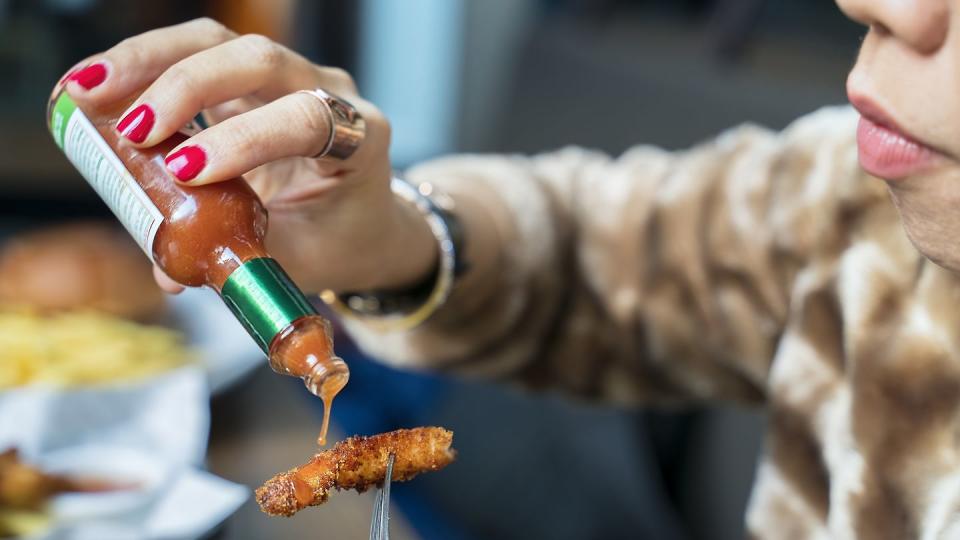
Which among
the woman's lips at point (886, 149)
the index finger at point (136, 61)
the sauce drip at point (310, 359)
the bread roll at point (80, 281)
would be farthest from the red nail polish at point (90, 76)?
the bread roll at point (80, 281)

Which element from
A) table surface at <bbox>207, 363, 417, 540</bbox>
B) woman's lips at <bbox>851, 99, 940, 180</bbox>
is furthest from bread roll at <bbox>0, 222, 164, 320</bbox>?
woman's lips at <bbox>851, 99, 940, 180</bbox>

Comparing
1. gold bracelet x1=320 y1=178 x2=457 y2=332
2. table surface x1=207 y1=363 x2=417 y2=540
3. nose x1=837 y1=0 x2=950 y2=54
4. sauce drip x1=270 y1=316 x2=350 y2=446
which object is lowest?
table surface x1=207 y1=363 x2=417 y2=540

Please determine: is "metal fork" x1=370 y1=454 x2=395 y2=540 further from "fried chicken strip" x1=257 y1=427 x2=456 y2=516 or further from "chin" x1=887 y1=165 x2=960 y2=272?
"chin" x1=887 y1=165 x2=960 y2=272

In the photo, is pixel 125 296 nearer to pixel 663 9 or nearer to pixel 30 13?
pixel 663 9

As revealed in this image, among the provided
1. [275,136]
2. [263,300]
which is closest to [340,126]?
[275,136]

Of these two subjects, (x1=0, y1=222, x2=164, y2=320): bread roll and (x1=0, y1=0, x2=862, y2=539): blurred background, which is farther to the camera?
(x1=0, y1=0, x2=862, y2=539): blurred background

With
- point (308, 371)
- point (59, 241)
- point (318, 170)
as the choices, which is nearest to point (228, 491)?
point (318, 170)

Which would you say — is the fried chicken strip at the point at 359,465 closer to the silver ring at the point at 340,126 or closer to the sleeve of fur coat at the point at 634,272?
the silver ring at the point at 340,126
